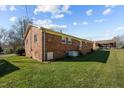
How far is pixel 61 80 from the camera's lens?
5809 mm

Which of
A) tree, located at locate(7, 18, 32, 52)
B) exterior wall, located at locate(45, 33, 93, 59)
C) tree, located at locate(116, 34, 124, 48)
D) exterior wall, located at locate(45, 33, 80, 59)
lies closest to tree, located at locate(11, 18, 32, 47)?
tree, located at locate(7, 18, 32, 52)

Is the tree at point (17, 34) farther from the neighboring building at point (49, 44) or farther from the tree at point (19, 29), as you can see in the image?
the neighboring building at point (49, 44)

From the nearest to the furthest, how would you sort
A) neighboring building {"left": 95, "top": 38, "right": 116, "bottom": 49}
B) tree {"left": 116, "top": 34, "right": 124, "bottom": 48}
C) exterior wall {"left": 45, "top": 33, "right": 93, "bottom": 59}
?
exterior wall {"left": 45, "top": 33, "right": 93, "bottom": 59}
tree {"left": 116, "top": 34, "right": 124, "bottom": 48}
neighboring building {"left": 95, "top": 38, "right": 116, "bottom": 49}

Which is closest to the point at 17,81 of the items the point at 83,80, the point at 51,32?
the point at 83,80

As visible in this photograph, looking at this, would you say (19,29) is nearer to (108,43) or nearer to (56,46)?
(56,46)

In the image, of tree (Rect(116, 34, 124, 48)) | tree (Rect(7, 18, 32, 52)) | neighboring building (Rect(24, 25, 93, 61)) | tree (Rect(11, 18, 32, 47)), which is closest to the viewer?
neighboring building (Rect(24, 25, 93, 61))

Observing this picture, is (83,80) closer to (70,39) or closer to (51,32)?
(51,32)

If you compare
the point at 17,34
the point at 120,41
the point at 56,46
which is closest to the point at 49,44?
the point at 56,46

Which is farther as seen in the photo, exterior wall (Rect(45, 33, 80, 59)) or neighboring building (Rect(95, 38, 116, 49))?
neighboring building (Rect(95, 38, 116, 49))

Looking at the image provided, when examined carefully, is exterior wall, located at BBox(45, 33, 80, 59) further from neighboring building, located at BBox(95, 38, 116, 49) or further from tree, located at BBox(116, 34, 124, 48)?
tree, located at BBox(116, 34, 124, 48)

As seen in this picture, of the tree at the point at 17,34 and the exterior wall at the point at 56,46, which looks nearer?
the exterior wall at the point at 56,46

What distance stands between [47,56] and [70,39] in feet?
16.2

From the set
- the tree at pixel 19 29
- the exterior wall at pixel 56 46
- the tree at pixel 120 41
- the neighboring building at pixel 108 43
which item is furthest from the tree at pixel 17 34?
the tree at pixel 120 41
